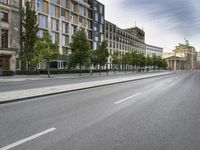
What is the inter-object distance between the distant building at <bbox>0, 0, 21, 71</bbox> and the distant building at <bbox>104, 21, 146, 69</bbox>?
3819cm

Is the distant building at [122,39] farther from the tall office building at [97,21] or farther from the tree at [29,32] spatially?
the tree at [29,32]

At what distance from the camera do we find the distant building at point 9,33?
39312mm

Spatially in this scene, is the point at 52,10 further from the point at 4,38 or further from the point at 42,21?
the point at 4,38

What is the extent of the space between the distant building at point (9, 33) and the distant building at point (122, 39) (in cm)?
3819

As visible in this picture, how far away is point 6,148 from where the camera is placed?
425 cm

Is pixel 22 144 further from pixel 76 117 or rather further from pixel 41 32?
pixel 41 32

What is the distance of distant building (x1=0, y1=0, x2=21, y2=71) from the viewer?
3931cm

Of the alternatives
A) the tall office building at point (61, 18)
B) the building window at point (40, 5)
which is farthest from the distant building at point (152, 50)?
the building window at point (40, 5)

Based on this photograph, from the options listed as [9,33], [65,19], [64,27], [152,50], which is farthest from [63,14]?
[152,50]

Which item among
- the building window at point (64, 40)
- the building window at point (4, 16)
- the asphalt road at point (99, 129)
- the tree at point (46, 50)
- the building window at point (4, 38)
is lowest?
the asphalt road at point (99, 129)

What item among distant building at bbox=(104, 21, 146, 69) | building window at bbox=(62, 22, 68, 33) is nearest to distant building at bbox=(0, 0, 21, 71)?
building window at bbox=(62, 22, 68, 33)

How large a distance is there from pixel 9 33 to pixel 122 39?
6376 centimetres

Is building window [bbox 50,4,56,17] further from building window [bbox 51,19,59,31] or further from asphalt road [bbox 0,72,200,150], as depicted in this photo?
asphalt road [bbox 0,72,200,150]

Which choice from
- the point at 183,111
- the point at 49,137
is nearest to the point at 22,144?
the point at 49,137
